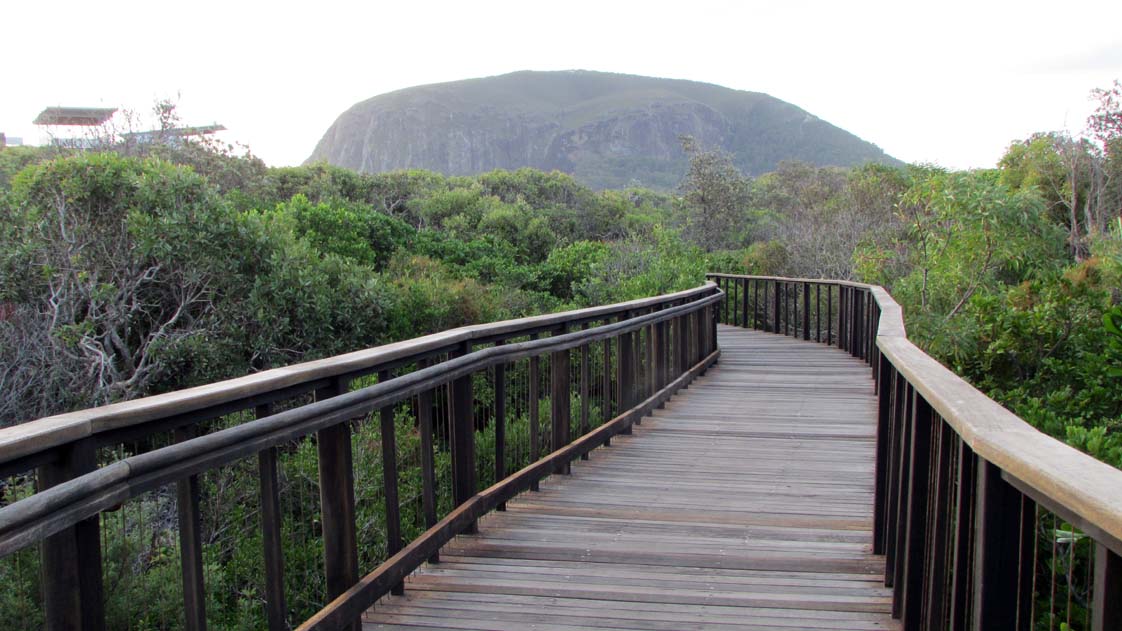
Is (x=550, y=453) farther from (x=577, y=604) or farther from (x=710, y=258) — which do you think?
(x=710, y=258)

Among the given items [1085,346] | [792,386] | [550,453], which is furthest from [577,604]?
[1085,346]

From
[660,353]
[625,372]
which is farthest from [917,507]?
[660,353]

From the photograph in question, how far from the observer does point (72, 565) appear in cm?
187

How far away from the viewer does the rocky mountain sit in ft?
363

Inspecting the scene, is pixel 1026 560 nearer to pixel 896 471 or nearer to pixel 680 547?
pixel 896 471

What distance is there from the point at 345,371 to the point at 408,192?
1406 inches

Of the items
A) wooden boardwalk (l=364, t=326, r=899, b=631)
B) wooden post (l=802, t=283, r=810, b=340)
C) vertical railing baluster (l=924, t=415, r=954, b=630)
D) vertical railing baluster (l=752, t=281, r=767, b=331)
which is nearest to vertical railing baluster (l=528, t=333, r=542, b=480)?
wooden boardwalk (l=364, t=326, r=899, b=631)

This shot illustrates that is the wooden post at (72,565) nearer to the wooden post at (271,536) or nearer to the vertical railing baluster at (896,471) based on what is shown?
the wooden post at (271,536)

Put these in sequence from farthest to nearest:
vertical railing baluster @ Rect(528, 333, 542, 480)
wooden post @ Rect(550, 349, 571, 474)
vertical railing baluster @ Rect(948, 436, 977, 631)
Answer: wooden post @ Rect(550, 349, 571, 474) < vertical railing baluster @ Rect(528, 333, 542, 480) < vertical railing baluster @ Rect(948, 436, 977, 631)

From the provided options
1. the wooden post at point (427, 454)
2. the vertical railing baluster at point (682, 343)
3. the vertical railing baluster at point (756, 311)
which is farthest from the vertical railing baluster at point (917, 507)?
the vertical railing baluster at point (756, 311)

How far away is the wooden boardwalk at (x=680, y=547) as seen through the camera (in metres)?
3.56

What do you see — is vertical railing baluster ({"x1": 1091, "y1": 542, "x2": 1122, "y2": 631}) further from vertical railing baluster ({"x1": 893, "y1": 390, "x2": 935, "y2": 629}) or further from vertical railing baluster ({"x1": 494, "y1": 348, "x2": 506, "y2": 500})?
vertical railing baluster ({"x1": 494, "y1": 348, "x2": 506, "y2": 500})

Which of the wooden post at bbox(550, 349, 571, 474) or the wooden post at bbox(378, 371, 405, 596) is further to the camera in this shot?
Result: the wooden post at bbox(550, 349, 571, 474)

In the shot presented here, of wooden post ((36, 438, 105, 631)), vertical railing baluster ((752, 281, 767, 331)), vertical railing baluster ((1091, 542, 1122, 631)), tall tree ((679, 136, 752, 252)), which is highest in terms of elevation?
tall tree ((679, 136, 752, 252))
